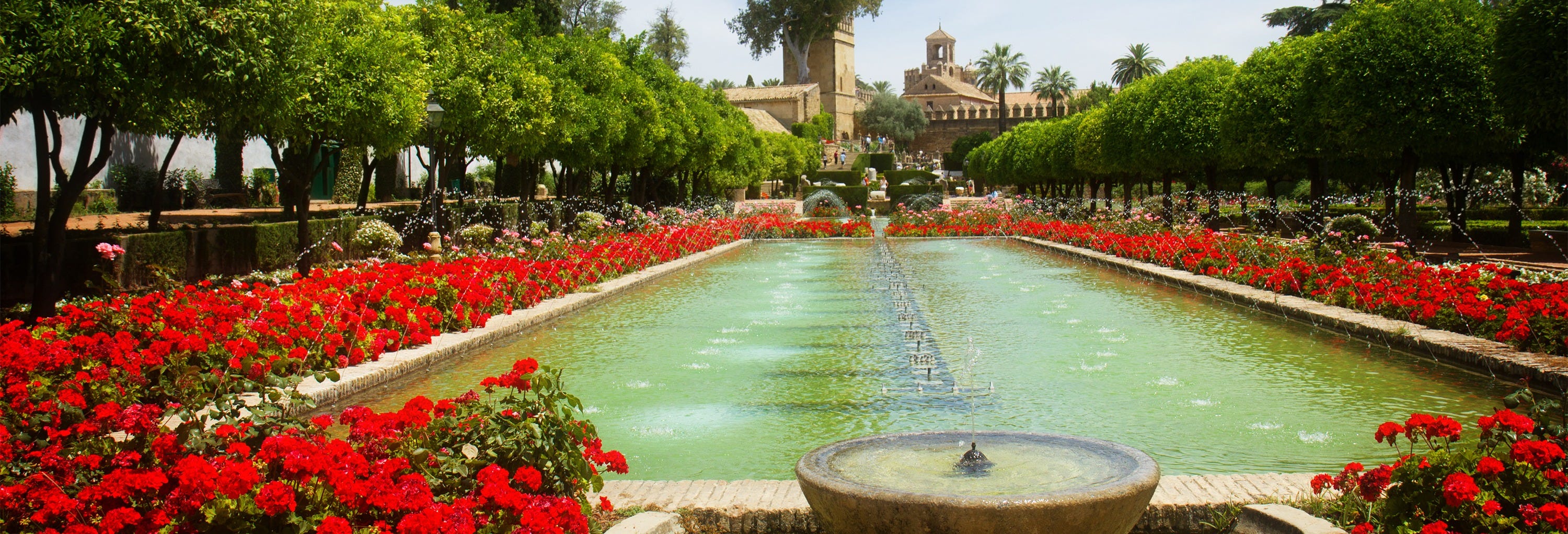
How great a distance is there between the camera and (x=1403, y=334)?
755 cm

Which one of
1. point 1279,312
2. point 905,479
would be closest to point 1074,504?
point 905,479

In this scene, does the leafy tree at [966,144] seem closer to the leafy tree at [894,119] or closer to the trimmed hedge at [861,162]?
the leafy tree at [894,119]

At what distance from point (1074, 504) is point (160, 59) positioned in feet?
26.1

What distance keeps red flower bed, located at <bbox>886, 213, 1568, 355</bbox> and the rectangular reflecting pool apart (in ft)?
1.64

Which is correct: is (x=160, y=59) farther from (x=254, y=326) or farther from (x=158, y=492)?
(x=158, y=492)

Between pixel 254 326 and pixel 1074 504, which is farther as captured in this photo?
pixel 254 326

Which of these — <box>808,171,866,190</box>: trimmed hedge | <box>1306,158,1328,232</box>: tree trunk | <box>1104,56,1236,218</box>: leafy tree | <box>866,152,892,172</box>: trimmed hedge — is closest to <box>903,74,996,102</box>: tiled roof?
<box>866,152,892,172</box>: trimmed hedge

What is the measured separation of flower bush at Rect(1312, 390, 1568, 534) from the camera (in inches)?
125

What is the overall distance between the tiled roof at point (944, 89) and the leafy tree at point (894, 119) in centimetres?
1363

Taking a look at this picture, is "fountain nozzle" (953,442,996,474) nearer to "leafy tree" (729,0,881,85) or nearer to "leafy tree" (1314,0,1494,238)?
"leafy tree" (1314,0,1494,238)

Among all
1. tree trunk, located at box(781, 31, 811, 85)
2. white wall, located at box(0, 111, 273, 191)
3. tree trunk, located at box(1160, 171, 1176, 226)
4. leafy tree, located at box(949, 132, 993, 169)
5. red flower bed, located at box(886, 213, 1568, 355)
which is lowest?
red flower bed, located at box(886, 213, 1568, 355)

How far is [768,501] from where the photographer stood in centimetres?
390

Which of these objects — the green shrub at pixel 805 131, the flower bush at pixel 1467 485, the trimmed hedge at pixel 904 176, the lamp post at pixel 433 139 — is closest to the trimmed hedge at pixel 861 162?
the green shrub at pixel 805 131

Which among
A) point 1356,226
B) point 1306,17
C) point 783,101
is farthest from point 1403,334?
point 783,101
